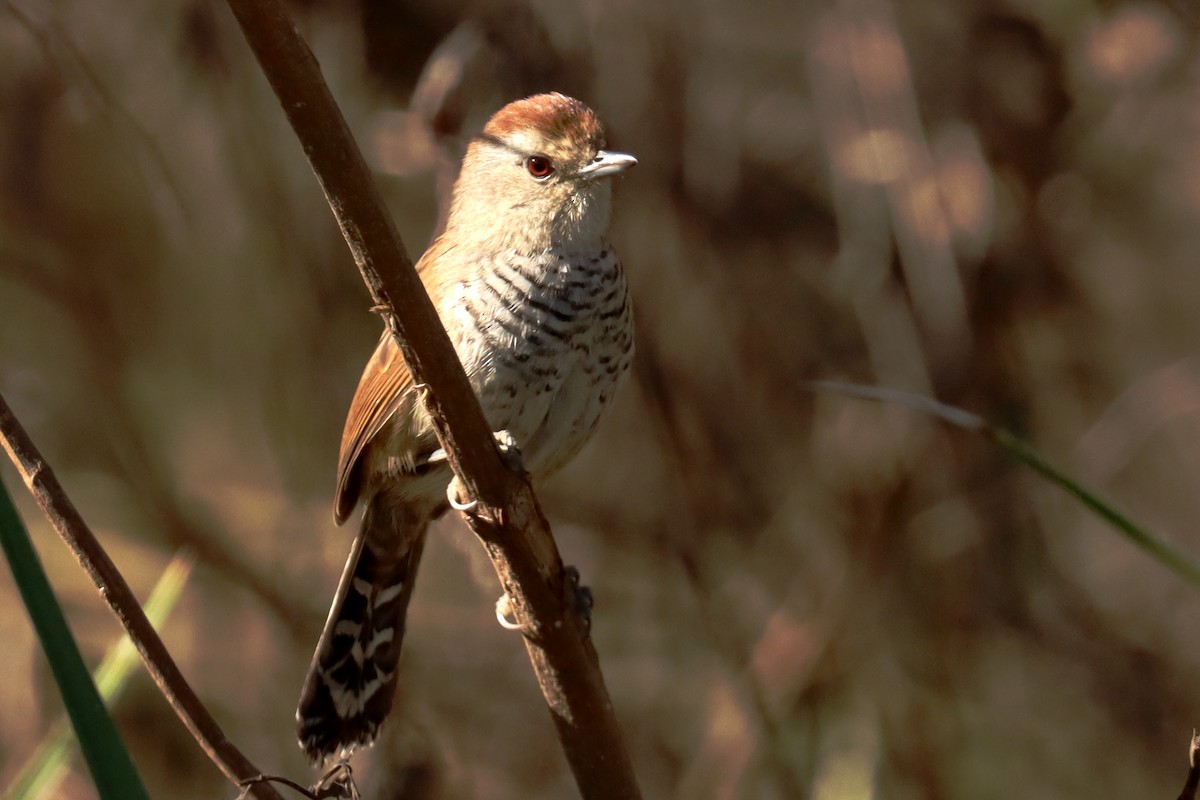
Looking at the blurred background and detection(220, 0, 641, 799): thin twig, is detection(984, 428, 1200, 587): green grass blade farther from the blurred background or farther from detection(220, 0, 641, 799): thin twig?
the blurred background

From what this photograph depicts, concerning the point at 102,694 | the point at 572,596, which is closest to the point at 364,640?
the point at 102,694

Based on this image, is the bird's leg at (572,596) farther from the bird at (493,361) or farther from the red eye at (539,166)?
the red eye at (539,166)

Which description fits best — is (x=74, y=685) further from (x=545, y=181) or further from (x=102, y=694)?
(x=545, y=181)

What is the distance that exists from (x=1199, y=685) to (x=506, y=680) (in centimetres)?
279

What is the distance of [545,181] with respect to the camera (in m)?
3.33

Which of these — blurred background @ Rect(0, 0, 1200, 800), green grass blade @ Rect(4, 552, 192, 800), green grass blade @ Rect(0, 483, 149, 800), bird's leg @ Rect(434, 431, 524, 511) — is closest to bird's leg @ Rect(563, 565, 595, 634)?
bird's leg @ Rect(434, 431, 524, 511)

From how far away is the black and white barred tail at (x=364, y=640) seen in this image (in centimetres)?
336

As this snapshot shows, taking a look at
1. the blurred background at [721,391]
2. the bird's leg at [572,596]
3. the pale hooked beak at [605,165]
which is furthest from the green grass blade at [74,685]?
the blurred background at [721,391]

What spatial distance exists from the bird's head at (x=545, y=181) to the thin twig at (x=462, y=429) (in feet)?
3.68

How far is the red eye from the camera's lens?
3350 mm

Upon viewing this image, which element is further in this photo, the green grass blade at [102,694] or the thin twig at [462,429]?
the green grass blade at [102,694]

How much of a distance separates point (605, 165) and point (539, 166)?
7.6 inches

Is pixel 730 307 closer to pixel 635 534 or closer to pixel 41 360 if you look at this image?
pixel 635 534

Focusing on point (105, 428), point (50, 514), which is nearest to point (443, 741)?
point (105, 428)
